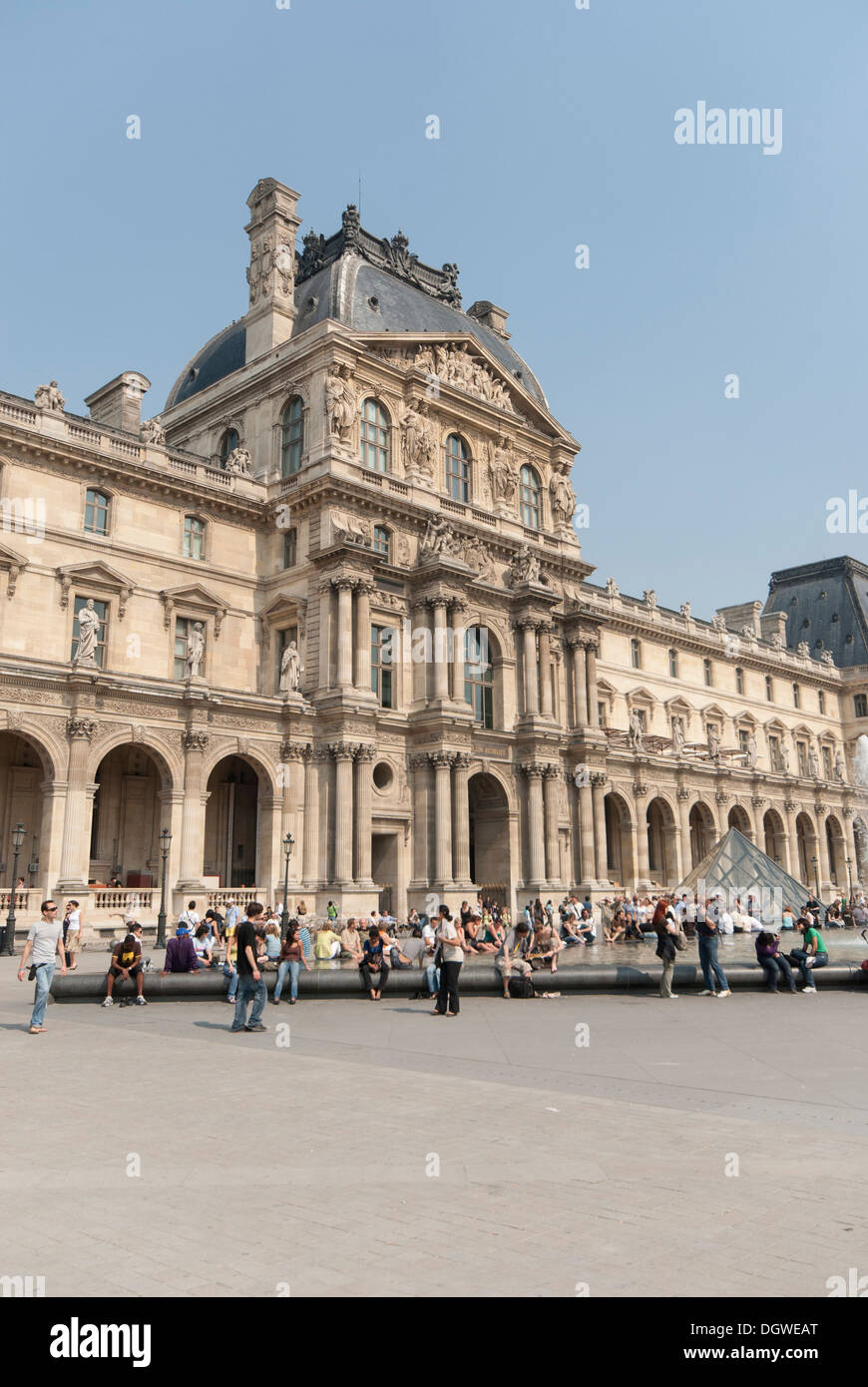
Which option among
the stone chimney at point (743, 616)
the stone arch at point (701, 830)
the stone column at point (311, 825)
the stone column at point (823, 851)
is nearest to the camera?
the stone column at point (311, 825)

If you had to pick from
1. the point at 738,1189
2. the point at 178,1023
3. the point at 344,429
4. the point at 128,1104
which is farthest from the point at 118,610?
the point at 738,1189

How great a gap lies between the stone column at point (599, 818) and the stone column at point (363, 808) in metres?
13.5

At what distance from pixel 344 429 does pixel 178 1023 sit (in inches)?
1137

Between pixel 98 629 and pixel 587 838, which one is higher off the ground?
pixel 98 629

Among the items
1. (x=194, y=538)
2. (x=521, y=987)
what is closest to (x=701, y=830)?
(x=194, y=538)

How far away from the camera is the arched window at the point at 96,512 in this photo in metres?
35.9

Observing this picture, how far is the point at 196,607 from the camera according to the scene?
38.7 meters

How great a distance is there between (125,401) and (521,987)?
31871 mm

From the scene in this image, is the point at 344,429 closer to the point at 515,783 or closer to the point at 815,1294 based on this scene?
the point at 515,783

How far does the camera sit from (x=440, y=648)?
4128 cm

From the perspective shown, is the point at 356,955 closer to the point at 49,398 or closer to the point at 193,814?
the point at 193,814

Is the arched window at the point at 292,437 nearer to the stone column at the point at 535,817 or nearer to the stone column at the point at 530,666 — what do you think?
the stone column at the point at 530,666

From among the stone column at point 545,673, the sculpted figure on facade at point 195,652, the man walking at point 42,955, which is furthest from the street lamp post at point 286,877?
the stone column at point 545,673

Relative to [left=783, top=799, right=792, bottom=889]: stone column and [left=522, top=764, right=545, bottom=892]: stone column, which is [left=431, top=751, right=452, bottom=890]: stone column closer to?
[left=522, top=764, right=545, bottom=892]: stone column
